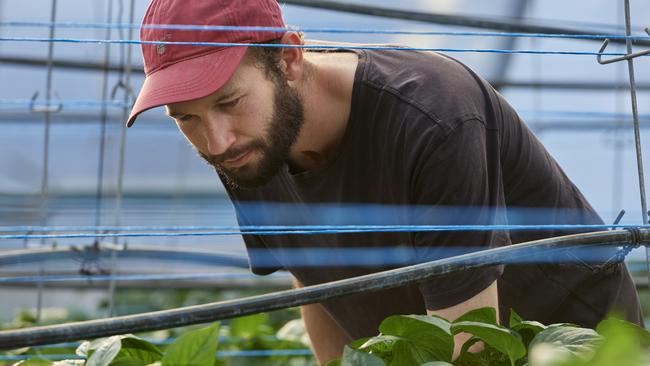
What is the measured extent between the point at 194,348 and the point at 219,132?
1.40 ft

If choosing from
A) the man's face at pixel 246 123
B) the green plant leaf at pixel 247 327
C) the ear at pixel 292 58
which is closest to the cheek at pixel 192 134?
the man's face at pixel 246 123

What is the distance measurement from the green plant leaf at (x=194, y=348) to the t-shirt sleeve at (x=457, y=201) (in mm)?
370

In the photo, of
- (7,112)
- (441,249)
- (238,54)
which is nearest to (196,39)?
(238,54)

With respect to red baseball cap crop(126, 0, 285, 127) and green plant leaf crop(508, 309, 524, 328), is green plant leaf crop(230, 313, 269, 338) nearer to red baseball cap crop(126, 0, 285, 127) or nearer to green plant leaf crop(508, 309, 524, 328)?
red baseball cap crop(126, 0, 285, 127)

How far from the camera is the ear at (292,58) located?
998mm

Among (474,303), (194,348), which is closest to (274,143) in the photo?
(474,303)

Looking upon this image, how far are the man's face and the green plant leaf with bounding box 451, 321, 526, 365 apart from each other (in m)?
0.37

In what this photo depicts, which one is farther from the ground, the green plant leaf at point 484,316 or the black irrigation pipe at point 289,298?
the black irrigation pipe at point 289,298

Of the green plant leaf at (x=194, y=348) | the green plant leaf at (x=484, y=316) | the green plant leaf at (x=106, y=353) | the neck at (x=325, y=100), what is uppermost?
the neck at (x=325, y=100)

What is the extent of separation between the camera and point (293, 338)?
1526 millimetres

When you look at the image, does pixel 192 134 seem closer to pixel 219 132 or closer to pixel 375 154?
pixel 219 132

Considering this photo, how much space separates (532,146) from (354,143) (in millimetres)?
198

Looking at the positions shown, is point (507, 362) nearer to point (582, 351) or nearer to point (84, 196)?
point (582, 351)

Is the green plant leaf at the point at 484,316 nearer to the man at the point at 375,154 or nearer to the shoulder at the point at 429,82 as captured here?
the man at the point at 375,154
